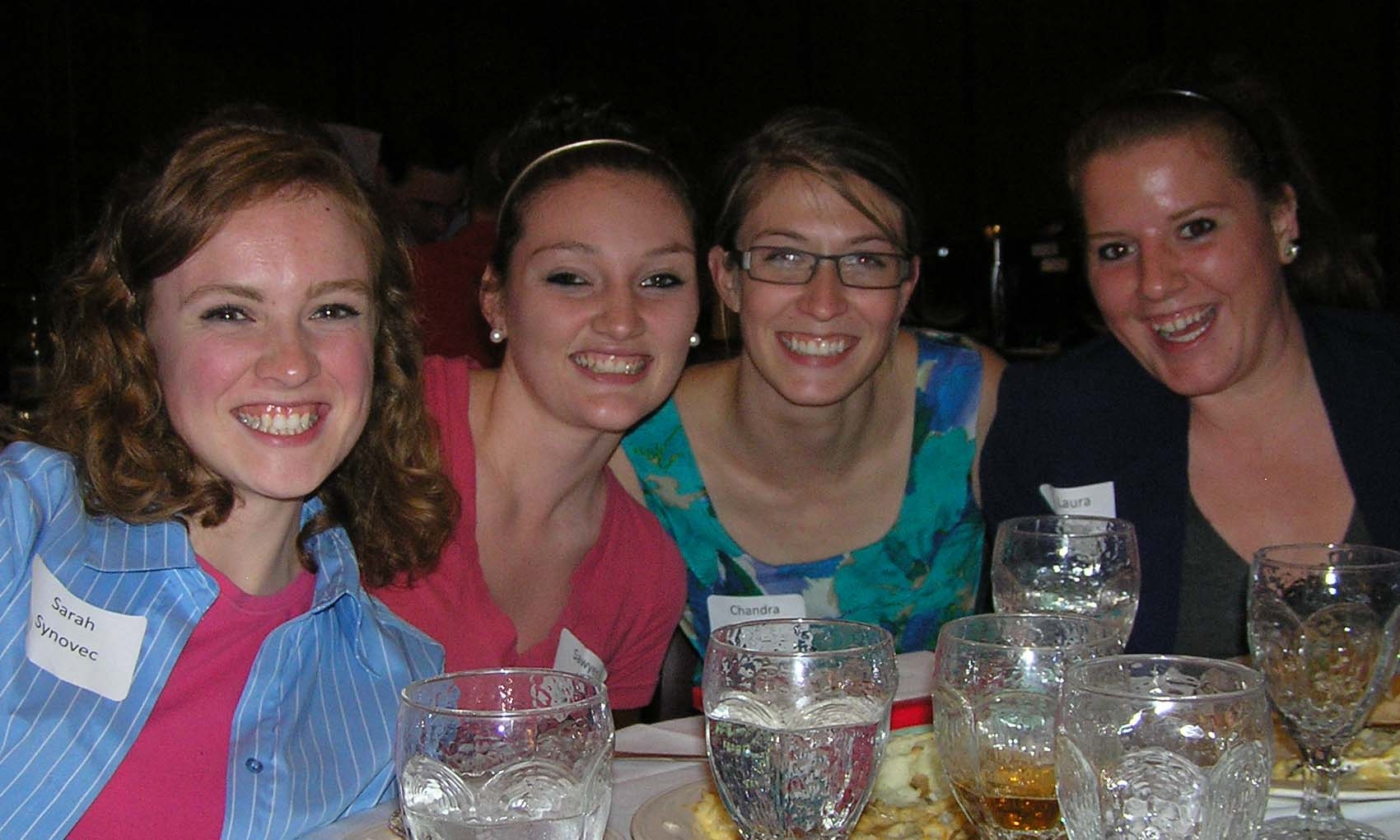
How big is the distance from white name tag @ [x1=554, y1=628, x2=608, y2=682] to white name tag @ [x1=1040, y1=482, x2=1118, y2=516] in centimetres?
92

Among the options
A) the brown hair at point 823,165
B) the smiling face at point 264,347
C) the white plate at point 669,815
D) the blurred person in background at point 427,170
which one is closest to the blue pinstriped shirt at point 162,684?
the smiling face at point 264,347

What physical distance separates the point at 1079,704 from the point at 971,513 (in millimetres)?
1885

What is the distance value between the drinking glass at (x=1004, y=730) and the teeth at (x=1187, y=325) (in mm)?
1434

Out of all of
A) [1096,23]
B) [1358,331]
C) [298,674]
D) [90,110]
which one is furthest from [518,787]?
[90,110]

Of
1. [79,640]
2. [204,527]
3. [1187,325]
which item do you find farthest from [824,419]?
[79,640]

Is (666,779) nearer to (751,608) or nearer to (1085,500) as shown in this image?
→ (751,608)

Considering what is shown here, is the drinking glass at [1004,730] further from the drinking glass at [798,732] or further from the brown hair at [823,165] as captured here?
the brown hair at [823,165]

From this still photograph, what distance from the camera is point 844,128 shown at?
2482 millimetres

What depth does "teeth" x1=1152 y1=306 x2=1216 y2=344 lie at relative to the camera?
2.27 metres

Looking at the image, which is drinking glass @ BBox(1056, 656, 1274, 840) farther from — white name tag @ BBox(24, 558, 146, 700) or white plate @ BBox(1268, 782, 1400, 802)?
white name tag @ BBox(24, 558, 146, 700)

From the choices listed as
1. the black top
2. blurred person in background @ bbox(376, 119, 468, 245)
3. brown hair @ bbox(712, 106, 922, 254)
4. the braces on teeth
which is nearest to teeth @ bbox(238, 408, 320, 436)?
the braces on teeth

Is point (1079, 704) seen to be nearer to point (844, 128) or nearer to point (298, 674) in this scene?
point (298, 674)

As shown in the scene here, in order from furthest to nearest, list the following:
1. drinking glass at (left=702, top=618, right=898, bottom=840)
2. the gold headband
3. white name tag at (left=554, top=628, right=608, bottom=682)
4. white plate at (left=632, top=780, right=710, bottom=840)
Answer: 1. the gold headband
2. white name tag at (left=554, top=628, right=608, bottom=682)
3. white plate at (left=632, top=780, right=710, bottom=840)
4. drinking glass at (left=702, top=618, right=898, bottom=840)

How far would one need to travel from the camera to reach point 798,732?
905 millimetres
